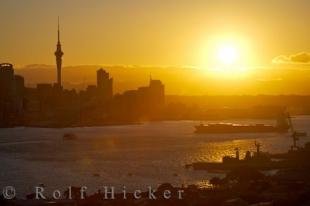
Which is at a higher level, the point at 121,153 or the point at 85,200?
the point at 121,153

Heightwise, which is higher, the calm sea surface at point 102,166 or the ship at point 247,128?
the ship at point 247,128

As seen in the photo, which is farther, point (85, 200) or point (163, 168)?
point (163, 168)

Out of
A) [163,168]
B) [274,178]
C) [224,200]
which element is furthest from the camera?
[163,168]

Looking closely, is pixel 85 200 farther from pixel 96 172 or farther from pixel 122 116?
pixel 122 116

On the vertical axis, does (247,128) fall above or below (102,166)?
above

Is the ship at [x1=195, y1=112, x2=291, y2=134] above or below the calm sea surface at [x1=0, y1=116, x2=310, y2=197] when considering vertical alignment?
above

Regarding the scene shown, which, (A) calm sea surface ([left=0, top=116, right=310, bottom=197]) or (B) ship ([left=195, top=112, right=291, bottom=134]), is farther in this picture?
(B) ship ([left=195, top=112, right=291, bottom=134])

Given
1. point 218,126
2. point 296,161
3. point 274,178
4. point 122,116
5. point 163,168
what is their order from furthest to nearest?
point 122,116 < point 218,126 < point 163,168 < point 296,161 < point 274,178

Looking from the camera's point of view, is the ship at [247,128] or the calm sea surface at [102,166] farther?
the ship at [247,128]

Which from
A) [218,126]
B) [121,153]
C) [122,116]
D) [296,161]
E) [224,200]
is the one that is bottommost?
[224,200]

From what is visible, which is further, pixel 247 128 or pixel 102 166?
pixel 247 128

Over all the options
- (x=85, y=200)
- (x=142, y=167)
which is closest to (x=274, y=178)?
(x=85, y=200)
